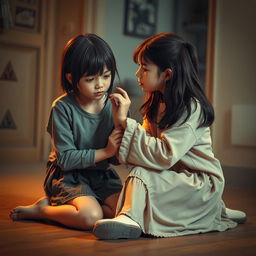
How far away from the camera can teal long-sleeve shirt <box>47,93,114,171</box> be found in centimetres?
171

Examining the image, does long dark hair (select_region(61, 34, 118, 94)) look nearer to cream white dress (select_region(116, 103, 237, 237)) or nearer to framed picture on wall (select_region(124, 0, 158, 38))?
cream white dress (select_region(116, 103, 237, 237))

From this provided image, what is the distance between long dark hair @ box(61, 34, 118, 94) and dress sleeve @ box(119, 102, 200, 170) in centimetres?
22

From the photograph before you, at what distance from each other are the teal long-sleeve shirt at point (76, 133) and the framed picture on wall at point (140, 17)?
11.6ft

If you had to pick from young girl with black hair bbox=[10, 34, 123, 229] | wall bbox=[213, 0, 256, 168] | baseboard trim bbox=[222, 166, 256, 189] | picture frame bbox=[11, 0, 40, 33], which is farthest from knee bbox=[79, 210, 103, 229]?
picture frame bbox=[11, 0, 40, 33]

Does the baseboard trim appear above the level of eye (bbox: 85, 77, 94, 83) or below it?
below

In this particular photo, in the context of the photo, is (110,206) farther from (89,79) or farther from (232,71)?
(232,71)

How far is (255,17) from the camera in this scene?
3885 millimetres

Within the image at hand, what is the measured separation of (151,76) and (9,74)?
105 inches

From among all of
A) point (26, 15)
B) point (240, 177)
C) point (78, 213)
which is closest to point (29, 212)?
point (78, 213)

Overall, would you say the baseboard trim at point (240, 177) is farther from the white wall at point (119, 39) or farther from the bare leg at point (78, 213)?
Answer: the white wall at point (119, 39)

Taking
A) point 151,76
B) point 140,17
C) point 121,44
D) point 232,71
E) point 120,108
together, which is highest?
point 140,17

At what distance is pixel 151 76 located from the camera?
1.71 meters

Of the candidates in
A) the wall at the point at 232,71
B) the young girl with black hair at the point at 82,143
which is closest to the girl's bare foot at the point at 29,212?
the young girl with black hair at the point at 82,143

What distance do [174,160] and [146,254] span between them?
1.10ft
